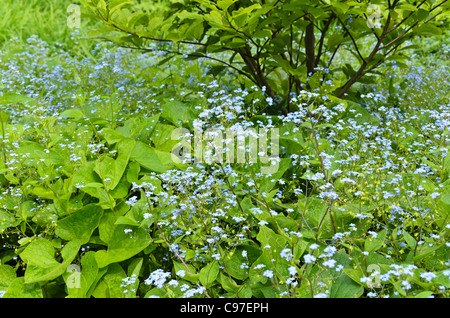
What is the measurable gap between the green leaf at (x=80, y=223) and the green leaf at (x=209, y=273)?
2.27 ft

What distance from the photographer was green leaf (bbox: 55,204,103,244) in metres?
2.46

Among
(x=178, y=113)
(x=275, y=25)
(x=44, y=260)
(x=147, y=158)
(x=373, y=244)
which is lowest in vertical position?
(x=44, y=260)

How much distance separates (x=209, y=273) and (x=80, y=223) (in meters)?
0.81

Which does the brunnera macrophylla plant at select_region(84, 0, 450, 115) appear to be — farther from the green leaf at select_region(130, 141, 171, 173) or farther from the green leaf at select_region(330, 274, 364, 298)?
the green leaf at select_region(330, 274, 364, 298)

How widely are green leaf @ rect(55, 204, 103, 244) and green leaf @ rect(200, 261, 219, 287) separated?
692mm

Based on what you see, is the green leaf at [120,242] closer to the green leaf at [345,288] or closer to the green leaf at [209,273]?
the green leaf at [209,273]

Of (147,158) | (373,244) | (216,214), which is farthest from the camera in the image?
(147,158)

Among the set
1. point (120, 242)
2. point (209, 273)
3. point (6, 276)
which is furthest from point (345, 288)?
point (6, 276)

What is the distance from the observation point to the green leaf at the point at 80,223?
246 centimetres

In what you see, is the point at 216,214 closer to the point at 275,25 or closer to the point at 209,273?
the point at 209,273

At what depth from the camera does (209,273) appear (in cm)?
214

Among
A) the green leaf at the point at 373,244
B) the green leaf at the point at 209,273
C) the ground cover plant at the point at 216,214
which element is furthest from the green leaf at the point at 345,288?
the green leaf at the point at 209,273
